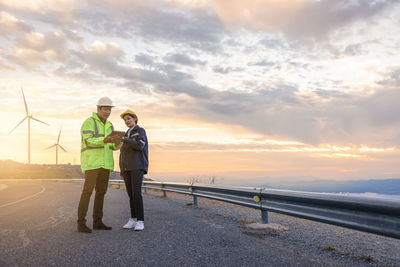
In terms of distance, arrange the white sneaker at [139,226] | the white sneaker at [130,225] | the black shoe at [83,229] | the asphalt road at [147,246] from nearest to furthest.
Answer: the asphalt road at [147,246] → the black shoe at [83,229] → the white sneaker at [139,226] → the white sneaker at [130,225]

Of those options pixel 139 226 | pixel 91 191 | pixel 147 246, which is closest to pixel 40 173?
pixel 91 191

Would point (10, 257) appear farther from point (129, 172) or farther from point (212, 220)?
point (212, 220)

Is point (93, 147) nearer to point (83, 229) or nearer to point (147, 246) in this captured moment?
point (83, 229)

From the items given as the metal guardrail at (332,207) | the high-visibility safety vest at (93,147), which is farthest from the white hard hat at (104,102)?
the metal guardrail at (332,207)

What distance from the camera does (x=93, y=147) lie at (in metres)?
5.89

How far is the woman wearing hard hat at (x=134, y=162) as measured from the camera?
6047 mm

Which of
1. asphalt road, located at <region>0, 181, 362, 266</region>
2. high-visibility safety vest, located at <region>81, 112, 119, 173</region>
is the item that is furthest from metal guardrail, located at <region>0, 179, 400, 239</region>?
high-visibility safety vest, located at <region>81, 112, 119, 173</region>

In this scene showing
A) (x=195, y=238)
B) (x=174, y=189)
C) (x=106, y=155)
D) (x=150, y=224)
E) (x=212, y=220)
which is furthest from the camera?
(x=174, y=189)

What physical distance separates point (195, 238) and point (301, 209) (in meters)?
1.74

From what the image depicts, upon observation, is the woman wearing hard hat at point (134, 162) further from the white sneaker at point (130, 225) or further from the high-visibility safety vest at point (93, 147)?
the high-visibility safety vest at point (93, 147)

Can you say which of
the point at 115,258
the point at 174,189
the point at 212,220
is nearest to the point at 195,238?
the point at 115,258

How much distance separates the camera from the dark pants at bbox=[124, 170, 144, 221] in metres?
6.08

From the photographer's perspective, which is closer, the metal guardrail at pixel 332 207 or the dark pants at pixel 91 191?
the metal guardrail at pixel 332 207

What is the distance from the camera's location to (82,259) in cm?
405
